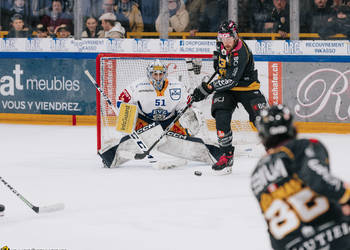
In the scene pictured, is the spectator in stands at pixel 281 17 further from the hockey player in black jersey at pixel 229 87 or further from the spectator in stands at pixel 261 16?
the hockey player in black jersey at pixel 229 87

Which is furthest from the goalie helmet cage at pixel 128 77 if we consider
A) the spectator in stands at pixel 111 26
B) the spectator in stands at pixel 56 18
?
the spectator in stands at pixel 56 18

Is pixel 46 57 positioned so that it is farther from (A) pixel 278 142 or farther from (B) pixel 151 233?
(A) pixel 278 142

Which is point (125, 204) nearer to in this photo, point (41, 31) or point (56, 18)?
point (56, 18)

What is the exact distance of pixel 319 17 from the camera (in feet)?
28.2

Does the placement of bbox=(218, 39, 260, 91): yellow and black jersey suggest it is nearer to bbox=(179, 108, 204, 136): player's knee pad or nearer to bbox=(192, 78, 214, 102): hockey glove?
bbox=(192, 78, 214, 102): hockey glove

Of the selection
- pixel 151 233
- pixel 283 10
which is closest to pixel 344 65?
pixel 283 10

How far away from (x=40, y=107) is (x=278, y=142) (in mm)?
7385

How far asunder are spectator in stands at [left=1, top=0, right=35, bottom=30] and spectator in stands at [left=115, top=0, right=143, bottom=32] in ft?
3.89

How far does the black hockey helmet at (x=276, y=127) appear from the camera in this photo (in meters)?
2.57

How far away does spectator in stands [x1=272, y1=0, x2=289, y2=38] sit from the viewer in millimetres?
8742

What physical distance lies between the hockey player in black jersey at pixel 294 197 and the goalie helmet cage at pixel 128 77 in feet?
15.0

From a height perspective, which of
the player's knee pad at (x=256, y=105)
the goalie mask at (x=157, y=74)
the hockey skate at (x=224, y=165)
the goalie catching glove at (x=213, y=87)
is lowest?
the hockey skate at (x=224, y=165)

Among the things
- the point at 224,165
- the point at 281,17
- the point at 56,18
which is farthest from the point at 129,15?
the point at 224,165

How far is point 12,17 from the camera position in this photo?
9648mm
